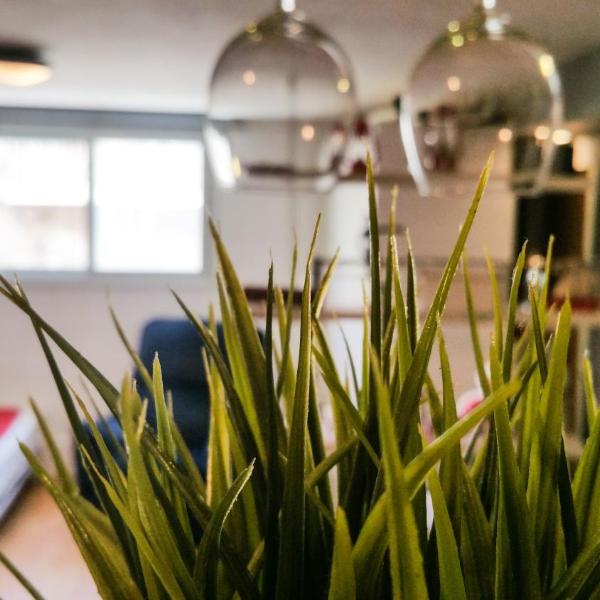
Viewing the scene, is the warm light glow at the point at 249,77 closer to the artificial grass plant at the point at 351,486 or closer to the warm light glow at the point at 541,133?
the warm light glow at the point at 541,133

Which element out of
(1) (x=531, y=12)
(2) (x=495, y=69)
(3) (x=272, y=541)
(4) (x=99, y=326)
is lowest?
(4) (x=99, y=326)

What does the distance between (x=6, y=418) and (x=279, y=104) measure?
143 inches

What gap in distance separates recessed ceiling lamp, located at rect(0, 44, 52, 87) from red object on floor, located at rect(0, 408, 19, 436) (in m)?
1.72

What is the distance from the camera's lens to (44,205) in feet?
17.8

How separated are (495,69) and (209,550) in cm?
92

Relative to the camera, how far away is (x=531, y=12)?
286 centimetres

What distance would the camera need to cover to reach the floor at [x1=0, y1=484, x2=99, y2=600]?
318cm

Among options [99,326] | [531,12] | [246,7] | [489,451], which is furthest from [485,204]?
[489,451]

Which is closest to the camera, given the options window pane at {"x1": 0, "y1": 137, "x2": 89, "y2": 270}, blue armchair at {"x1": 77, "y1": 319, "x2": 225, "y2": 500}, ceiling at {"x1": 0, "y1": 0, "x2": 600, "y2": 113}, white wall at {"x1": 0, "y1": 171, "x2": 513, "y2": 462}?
ceiling at {"x1": 0, "y1": 0, "x2": 600, "y2": 113}

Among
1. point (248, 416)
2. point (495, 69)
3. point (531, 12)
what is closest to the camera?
point (248, 416)

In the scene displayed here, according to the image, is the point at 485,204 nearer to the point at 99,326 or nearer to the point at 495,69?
the point at 99,326

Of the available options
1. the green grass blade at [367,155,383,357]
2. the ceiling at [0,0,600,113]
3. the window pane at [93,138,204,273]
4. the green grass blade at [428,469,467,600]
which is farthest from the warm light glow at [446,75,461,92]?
the window pane at [93,138,204,273]

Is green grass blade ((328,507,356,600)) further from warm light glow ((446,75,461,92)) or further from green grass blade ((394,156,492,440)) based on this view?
warm light glow ((446,75,461,92))

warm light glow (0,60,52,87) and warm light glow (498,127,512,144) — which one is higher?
warm light glow (0,60,52,87)
